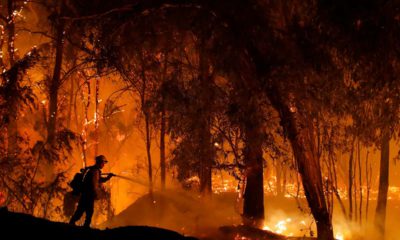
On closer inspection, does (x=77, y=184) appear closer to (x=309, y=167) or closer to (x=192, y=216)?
(x=309, y=167)

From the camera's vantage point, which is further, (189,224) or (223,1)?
(189,224)

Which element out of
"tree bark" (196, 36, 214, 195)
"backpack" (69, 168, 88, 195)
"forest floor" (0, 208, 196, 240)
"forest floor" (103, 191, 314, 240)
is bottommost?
"forest floor" (103, 191, 314, 240)

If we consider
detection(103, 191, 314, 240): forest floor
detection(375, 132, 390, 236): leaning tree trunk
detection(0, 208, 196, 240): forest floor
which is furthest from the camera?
detection(375, 132, 390, 236): leaning tree trunk

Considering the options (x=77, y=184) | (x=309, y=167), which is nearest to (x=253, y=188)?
(x=309, y=167)

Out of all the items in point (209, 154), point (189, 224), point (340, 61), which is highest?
point (340, 61)

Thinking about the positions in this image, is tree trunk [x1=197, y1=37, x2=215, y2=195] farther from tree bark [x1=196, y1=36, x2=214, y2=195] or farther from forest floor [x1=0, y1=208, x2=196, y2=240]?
forest floor [x1=0, y1=208, x2=196, y2=240]

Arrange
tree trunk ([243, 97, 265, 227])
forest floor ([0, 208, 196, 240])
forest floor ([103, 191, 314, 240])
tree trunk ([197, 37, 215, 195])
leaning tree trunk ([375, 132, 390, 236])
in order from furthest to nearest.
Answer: leaning tree trunk ([375, 132, 390, 236])
tree trunk ([243, 97, 265, 227])
tree trunk ([197, 37, 215, 195])
forest floor ([103, 191, 314, 240])
forest floor ([0, 208, 196, 240])

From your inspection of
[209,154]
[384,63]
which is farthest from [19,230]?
[209,154]

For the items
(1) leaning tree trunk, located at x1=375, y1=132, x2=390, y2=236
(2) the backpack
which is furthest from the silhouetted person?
(1) leaning tree trunk, located at x1=375, y1=132, x2=390, y2=236

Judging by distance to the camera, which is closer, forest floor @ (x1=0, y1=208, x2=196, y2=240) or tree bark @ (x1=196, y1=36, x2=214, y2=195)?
forest floor @ (x1=0, y1=208, x2=196, y2=240)

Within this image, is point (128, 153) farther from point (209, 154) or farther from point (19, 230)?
point (19, 230)

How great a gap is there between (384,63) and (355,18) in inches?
41.2

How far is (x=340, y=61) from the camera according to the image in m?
9.61

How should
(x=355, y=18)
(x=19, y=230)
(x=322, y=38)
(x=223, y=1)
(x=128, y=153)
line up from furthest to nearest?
(x=128, y=153)
(x=223, y=1)
(x=322, y=38)
(x=355, y=18)
(x=19, y=230)
